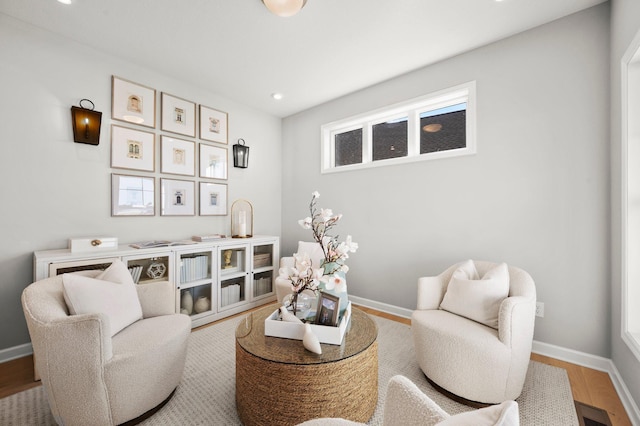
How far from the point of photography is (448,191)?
276cm

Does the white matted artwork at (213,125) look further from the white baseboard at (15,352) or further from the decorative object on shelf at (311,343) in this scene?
the decorative object on shelf at (311,343)

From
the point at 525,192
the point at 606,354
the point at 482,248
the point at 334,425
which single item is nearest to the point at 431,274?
the point at 482,248

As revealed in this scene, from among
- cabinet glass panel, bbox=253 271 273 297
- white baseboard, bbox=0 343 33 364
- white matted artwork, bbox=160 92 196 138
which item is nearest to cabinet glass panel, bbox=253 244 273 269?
cabinet glass panel, bbox=253 271 273 297

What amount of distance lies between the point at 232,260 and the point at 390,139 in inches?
91.7

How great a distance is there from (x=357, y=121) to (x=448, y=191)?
145cm

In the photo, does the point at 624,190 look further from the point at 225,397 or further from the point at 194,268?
the point at 194,268

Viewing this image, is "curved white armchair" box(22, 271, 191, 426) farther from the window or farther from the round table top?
the window

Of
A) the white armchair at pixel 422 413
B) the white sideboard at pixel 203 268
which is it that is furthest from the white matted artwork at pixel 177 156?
the white armchair at pixel 422 413

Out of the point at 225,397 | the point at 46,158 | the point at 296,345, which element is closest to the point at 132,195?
the point at 46,158

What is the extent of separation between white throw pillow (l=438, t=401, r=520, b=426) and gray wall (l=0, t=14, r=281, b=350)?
3125 millimetres

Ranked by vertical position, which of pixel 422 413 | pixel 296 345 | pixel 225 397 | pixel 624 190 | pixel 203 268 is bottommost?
pixel 225 397

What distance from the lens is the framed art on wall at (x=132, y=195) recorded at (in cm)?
270

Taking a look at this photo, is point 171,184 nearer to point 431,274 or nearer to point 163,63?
point 163,63

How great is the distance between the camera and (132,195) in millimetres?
2820
